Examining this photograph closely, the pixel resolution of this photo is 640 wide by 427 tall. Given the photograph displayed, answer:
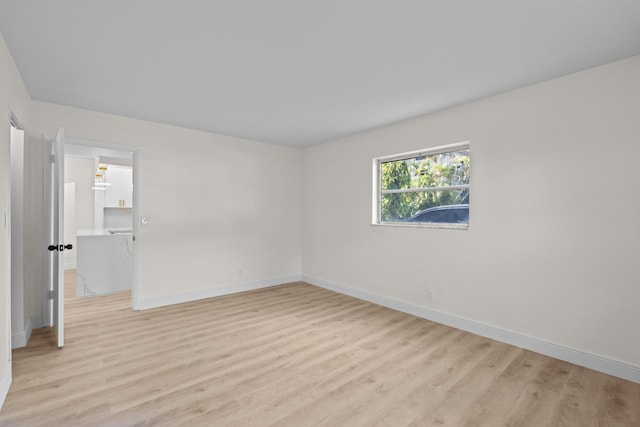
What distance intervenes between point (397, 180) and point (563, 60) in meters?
2.21

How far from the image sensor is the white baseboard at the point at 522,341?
2.43 metres

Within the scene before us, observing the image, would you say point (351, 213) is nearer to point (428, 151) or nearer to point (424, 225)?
point (424, 225)

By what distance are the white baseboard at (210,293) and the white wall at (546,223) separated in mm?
2208

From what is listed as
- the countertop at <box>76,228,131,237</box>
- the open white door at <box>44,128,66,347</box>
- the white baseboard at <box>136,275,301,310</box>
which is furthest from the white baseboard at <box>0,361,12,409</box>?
the countertop at <box>76,228,131,237</box>

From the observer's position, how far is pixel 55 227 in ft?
10.3

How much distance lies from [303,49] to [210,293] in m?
3.77

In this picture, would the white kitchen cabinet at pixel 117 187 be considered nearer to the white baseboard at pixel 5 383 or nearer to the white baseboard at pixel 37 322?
the white baseboard at pixel 37 322

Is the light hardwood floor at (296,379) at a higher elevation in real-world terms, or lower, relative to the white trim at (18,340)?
lower

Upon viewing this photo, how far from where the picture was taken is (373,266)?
4.46 metres

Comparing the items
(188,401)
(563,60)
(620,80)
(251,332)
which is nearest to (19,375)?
(188,401)

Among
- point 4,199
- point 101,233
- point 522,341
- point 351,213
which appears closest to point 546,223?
point 522,341

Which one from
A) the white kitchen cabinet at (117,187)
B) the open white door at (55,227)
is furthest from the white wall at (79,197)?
the open white door at (55,227)

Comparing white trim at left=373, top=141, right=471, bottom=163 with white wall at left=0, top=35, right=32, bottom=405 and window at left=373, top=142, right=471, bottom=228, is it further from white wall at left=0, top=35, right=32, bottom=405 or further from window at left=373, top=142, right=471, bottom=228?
white wall at left=0, top=35, right=32, bottom=405

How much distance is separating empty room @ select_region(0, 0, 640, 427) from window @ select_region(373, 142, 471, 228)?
0.03 meters
